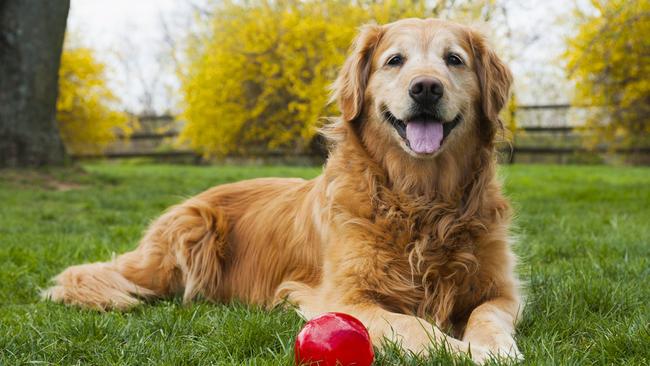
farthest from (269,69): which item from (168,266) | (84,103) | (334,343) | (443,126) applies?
(334,343)

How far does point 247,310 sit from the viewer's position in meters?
3.28

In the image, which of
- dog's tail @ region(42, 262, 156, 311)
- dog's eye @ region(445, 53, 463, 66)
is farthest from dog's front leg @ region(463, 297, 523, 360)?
dog's tail @ region(42, 262, 156, 311)

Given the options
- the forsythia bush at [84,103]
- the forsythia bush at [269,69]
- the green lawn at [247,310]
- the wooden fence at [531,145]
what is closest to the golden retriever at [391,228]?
the green lawn at [247,310]

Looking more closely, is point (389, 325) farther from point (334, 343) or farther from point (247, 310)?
point (247, 310)

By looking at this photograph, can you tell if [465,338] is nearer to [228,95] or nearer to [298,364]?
[298,364]

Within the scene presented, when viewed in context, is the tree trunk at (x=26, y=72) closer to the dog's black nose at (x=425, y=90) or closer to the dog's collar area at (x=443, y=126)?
the dog's collar area at (x=443, y=126)

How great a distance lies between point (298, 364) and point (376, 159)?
4.53 feet

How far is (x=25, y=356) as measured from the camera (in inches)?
104

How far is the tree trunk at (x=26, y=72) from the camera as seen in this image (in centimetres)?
1052

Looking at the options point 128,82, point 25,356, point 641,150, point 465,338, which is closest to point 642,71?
point 641,150

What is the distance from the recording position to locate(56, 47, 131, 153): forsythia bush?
19578 millimetres

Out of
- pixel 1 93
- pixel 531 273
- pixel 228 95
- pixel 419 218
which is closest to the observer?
pixel 419 218

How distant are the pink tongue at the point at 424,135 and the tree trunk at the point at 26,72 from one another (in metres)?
9.03

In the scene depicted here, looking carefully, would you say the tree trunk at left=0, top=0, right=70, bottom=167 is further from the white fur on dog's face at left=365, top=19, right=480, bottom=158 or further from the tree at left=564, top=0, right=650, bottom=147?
the tree at left=564, top=0, right=650, bottom=147
